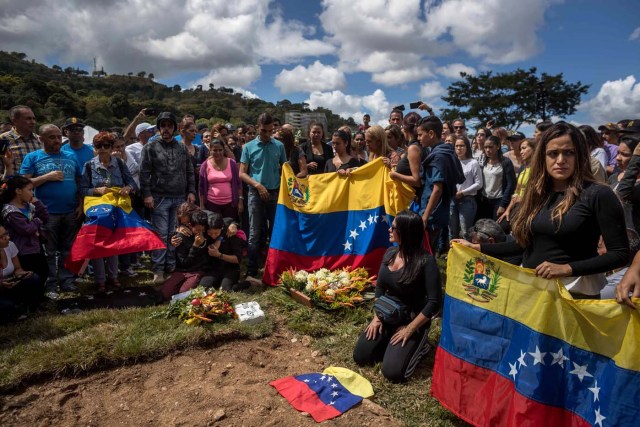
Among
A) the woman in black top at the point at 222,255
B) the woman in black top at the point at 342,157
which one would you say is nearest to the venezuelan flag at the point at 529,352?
the woman in black top at the point at 342,157

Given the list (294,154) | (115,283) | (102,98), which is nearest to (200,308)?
(115,283)

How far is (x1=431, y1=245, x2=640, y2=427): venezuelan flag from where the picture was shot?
2.30 m

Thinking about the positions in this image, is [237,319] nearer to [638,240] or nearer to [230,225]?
[230,225]

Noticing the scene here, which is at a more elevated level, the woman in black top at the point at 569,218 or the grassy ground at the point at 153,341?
the woman in black top at the point at 569,218

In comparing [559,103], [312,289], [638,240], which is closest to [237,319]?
[312,289]

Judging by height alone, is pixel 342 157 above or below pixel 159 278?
above

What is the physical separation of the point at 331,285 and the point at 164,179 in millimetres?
3140

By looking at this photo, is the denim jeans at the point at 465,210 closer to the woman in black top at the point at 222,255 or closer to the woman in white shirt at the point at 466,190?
the woman in white shirt at the point at 466,190

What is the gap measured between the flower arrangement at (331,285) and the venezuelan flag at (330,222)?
32 centimetres

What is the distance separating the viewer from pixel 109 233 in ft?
18.6

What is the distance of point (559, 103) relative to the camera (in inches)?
1420

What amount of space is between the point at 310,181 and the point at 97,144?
10.4 feet

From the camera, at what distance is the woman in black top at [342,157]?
244 inches

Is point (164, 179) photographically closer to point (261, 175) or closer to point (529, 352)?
point (261, 175)
